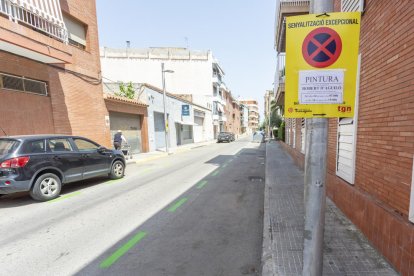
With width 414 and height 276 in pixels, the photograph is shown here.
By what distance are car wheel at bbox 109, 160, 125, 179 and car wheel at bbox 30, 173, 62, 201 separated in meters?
2.30

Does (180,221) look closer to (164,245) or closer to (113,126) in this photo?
(164,245)

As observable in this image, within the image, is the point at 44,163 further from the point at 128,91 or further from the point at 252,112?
the point at 252,112

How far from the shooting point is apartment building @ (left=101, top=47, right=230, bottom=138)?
123 feet

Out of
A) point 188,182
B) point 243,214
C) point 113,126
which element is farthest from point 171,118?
point 243,214

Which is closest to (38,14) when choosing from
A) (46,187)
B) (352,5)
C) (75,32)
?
(75,32)

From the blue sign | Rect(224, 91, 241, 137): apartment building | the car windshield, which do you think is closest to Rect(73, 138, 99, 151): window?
the car windshield

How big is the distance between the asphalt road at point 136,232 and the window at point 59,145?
1.41 m

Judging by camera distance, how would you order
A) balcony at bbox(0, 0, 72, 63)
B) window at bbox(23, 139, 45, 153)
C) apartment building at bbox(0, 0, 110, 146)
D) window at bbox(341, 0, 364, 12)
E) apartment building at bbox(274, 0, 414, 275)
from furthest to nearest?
apartment building at bbox(0, 0, 110, 146) < balcony at bbox(0, 0, 72, 63) < window at bbox(23, 139, 45, 153) < window at bbox(341, 0, 364, 12) < apartment building at bbox(274, 0, 414, 275)

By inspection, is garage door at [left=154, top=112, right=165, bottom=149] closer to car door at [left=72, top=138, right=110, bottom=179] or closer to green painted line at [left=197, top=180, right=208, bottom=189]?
car door at [left=72, top=138, right=110, bottom=179]

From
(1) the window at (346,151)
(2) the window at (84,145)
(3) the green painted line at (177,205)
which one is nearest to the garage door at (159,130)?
(2) the window at (84,145)

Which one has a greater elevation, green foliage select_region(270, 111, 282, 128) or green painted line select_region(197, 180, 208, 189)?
green foliage select_region(270, 111, 282, 128)

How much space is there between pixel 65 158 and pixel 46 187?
0.93 m

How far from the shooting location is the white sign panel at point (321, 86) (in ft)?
6.58

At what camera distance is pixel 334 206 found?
200 inches
